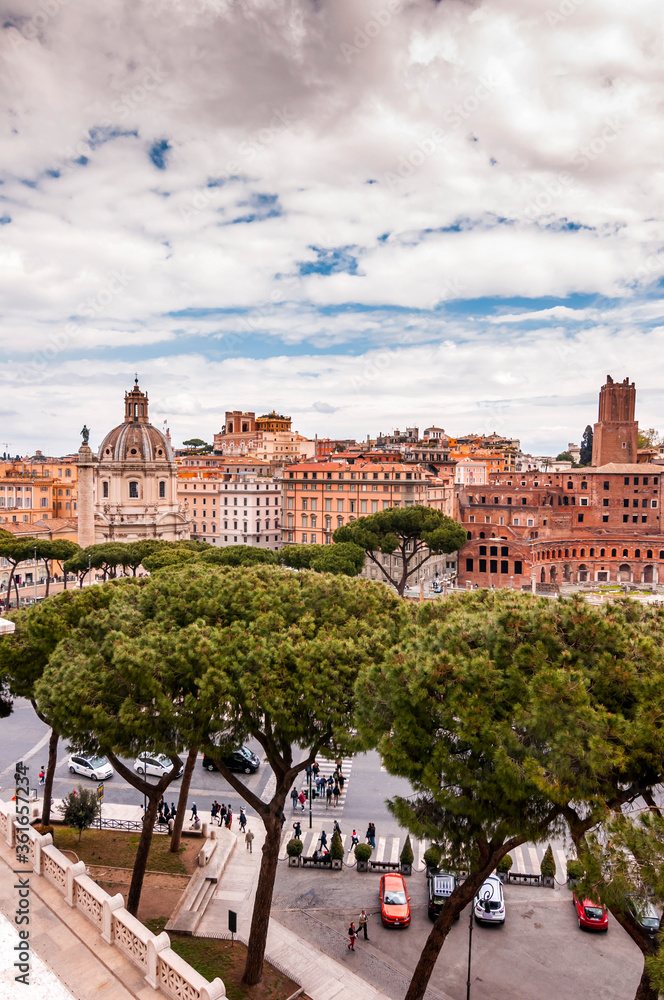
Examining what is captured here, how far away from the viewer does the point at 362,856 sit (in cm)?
2539

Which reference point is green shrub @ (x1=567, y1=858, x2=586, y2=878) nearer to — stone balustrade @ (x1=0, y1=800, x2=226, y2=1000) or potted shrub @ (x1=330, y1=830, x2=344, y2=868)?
stone balustrade @ (x1=0, y1=800, x2=226, y2=1000)

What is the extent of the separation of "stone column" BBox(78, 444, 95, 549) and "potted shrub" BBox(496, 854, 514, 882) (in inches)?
3107

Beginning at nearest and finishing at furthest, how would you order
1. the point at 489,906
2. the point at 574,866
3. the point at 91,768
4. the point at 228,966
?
the point at 574,866
the point at 228,966
the point at 489,906
the point at 91,768

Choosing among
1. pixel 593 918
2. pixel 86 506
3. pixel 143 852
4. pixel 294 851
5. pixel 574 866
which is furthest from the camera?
pixel 86 506

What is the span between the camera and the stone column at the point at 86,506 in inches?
3661

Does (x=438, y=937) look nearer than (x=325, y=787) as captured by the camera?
Yes

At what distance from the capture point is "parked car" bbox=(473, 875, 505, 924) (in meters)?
22.3

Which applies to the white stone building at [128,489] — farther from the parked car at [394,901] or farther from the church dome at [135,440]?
the parked car at [394,901]

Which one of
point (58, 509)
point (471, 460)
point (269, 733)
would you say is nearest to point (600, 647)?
point (269, 733)

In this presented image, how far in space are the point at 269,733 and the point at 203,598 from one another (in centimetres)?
458

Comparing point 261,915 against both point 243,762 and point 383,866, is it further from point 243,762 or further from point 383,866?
point 243,762

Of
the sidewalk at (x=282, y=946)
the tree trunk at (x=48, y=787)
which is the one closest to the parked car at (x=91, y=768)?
the tree trunk at (x=48, y=787)

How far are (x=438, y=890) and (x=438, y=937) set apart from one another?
291 inches

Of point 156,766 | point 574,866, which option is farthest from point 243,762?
point 574,866
